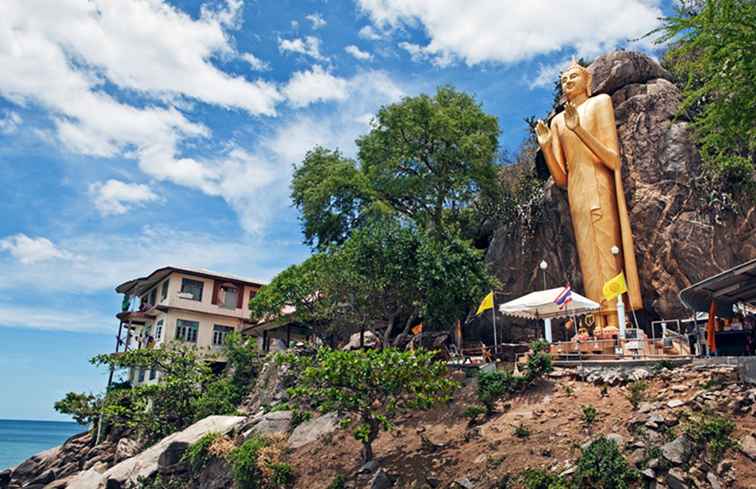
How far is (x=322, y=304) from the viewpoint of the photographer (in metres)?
25.1

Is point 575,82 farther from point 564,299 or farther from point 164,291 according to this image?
point 164,291

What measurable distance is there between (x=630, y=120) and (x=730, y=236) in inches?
245

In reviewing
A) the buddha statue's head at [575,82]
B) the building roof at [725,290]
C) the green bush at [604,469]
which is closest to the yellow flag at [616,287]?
the building roof at [725,290]

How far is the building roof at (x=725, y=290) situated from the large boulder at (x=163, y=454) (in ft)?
47.1

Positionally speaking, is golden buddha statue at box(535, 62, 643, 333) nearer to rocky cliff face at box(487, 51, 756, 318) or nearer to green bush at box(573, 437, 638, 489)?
rocky cliff face at box(487, 51, 756, 318)

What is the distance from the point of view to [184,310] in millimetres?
37188

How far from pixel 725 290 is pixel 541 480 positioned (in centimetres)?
708

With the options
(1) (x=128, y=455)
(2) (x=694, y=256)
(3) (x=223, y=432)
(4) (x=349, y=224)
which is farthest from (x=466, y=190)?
(1) (x=128, y=455)

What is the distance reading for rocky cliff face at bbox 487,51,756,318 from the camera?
883 inches

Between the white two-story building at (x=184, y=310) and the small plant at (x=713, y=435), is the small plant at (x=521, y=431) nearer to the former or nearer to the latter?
the small plant at (x=713, y=435)

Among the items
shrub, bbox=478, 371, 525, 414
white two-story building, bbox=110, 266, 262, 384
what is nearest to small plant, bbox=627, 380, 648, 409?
shrub, bbox=478, 371, 525, 414

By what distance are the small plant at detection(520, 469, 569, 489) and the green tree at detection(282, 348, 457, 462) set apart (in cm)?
301

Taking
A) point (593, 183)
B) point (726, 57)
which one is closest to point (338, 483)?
point (726, 57)

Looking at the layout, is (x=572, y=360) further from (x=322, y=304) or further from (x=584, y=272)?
(x=322, y=304)
